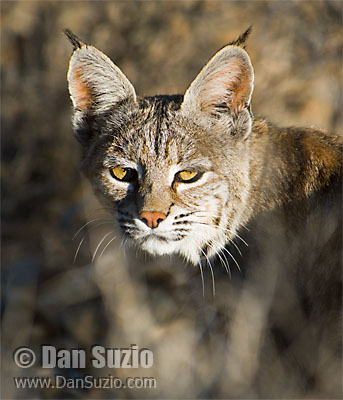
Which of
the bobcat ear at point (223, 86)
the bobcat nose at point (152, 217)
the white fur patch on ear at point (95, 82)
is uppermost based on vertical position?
the white fur patch on ear at point (95, 82)

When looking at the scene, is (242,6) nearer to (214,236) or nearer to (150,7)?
(150,7)

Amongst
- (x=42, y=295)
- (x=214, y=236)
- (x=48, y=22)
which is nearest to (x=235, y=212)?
(x=214, y=236)

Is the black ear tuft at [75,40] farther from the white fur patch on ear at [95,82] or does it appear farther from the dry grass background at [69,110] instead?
the dry grass background at [69,110]

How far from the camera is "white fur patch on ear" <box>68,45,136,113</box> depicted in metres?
4.48

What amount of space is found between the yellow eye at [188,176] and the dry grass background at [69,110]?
216 centimetres

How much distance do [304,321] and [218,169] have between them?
1.27m

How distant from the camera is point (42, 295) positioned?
23.6ft

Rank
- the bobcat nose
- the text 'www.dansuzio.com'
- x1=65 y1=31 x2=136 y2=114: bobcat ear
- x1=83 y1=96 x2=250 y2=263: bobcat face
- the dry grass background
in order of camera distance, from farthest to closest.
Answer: the dry grass background
the text 'www.dansuzio.com'
x1=65 y1=31 x2=136 y2=114: bobcat ear
x1=83 y1=96 x2=250 y2=263: bobcat face
the bobcat nose

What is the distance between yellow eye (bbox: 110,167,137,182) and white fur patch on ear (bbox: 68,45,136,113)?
675mm

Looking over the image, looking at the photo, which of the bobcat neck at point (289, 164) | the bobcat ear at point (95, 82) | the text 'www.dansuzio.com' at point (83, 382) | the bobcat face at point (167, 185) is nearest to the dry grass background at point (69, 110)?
the text 'www.dansuzio.com' at point (83, 382)

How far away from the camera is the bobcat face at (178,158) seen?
4156 mm

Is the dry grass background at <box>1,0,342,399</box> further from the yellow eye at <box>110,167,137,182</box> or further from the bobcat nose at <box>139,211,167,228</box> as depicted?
the bobcat nose at <box>139,211,167,228</box>

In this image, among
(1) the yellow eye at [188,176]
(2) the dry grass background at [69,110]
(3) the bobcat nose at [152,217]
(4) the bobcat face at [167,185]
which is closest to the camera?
(3) the bobcat nose at [152,217]

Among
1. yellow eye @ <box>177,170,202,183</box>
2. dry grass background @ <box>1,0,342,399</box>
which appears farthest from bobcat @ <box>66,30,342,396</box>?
dry grass background @ <box>1,0,342,399</box>
